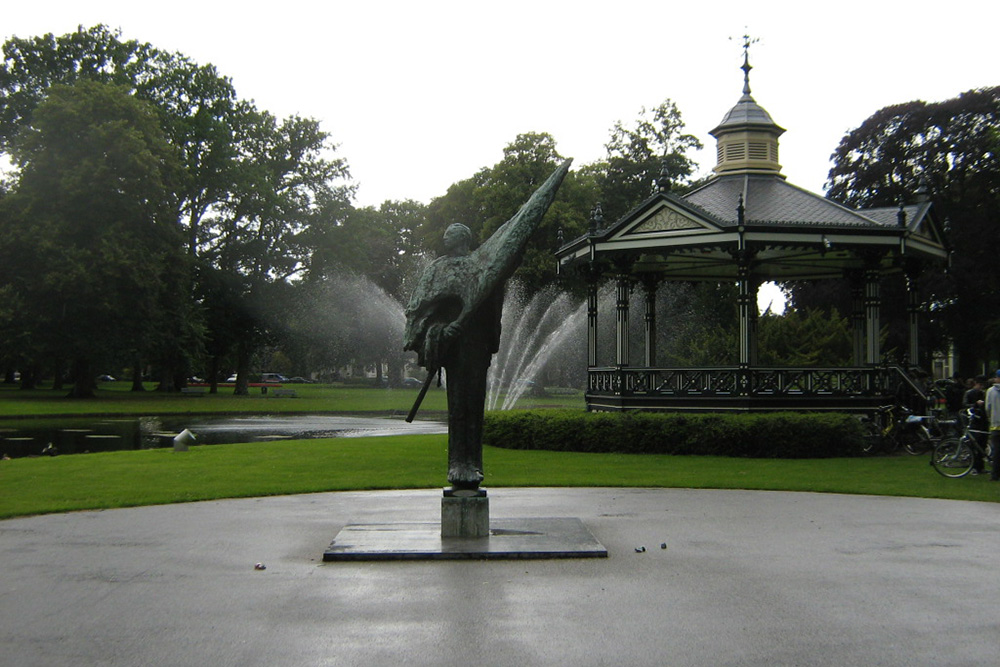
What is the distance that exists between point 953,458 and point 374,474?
31.9 ft

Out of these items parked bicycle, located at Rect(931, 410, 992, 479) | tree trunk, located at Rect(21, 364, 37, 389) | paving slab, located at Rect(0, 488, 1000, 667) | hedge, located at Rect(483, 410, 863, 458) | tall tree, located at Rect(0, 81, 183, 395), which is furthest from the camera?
tree trunk, located at Rect(21, 364, 37, 389)

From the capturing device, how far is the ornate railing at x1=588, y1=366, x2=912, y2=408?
21.3 meters

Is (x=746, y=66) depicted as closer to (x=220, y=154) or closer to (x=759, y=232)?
(x=759, y=232)

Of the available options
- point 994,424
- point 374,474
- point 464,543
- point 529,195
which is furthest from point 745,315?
point 529,195

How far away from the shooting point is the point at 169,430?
30.7 m

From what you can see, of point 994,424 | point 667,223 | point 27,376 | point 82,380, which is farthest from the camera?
point 27,376

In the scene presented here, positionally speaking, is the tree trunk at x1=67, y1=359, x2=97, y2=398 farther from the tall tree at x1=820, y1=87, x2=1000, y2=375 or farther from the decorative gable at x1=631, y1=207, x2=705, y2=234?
the decorative gable at x1=631, y1=207, x2=705, y2=234

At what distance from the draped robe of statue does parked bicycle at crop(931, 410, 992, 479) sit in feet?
32.9

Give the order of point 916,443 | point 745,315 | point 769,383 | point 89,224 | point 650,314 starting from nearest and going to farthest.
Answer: point 916,443, point 769,383, point 745,315, point 650,314, point 89,224

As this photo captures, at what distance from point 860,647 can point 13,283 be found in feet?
157

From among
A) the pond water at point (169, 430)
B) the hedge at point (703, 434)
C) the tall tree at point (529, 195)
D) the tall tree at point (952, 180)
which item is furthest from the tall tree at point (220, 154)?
the hedge at point (703, 434)

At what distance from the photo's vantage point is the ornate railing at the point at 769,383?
840 inches

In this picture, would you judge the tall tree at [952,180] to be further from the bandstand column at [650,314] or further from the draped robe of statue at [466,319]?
the draped robe of statue at [466,319]

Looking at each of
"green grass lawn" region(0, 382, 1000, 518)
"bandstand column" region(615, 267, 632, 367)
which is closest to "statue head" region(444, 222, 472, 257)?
"green grass lawn" region(0, 382, 1000, 518)
